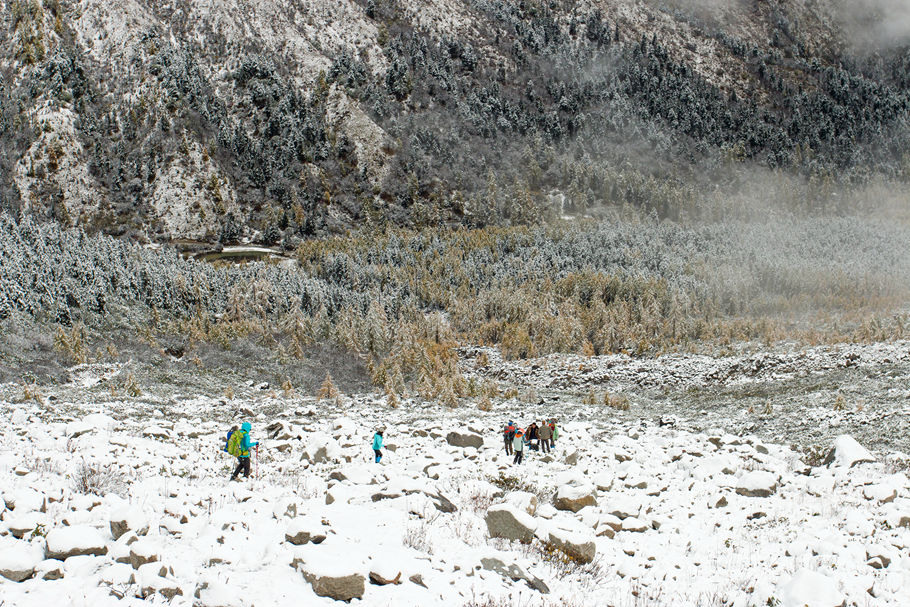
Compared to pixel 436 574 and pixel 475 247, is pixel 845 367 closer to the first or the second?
pixel 436 574

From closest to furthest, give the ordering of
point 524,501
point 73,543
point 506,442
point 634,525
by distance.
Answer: point 73,543
point 634,525
point 524,501
point 506,442

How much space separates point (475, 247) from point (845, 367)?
6982cm

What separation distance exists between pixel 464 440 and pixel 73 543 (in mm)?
13618

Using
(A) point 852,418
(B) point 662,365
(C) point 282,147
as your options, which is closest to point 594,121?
(C) point 282,147

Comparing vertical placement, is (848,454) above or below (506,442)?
above

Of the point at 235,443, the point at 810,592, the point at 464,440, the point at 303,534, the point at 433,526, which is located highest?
the point at 303,534

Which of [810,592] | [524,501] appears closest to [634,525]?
[524,501]

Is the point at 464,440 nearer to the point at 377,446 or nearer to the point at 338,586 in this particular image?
the point at 377,446

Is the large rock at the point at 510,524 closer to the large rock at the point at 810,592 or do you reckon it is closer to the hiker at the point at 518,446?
the large rock at the point at 810,592

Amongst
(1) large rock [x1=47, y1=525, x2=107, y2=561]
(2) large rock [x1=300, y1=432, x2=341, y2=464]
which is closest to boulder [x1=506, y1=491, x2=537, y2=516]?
(2) large rock [x1=300, y1=432, x2=341, y2=464]

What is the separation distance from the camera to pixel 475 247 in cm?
10156

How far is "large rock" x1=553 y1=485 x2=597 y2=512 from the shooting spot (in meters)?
11.7

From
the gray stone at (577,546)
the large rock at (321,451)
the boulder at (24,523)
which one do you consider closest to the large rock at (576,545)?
the gray stone at (577,546)

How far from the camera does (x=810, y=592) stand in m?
7.49
